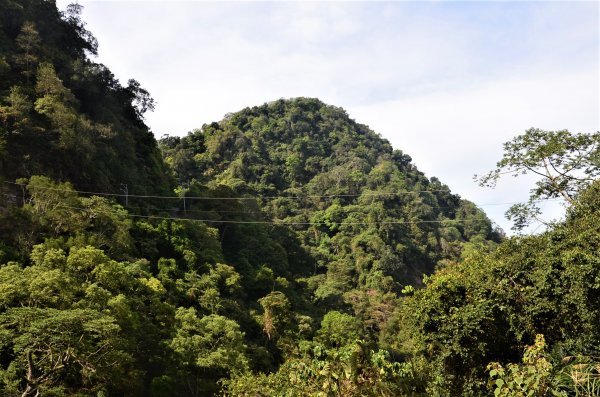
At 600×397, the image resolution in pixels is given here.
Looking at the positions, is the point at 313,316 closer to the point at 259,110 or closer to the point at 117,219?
the point at 117,219

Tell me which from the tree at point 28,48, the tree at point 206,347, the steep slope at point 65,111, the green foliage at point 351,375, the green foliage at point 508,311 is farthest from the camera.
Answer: the tree at point 28,48

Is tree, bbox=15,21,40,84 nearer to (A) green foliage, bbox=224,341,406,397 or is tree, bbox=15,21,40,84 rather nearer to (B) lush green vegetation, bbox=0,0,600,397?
(B) lush green vegetation, bbox=0,0,600,397

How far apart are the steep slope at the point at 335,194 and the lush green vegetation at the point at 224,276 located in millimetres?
294

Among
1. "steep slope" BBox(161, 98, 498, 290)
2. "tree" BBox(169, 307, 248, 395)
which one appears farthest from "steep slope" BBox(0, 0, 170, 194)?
"tree" BBox(169, 307, 248, 395)

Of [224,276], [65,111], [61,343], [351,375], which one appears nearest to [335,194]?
[224,276]

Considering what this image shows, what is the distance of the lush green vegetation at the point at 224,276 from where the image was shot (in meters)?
10.2

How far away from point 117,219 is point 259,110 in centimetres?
5469

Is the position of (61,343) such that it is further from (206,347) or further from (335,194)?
(335,194)

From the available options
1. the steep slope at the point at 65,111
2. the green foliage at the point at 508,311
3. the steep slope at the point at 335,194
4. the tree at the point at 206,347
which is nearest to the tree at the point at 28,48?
the steep slope at the point at 65,111

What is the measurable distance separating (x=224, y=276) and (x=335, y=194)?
2959 centimetres

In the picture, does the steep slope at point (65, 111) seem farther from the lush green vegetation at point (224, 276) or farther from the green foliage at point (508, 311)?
the green foliage at point (508, 311)

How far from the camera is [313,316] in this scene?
30.7 meters

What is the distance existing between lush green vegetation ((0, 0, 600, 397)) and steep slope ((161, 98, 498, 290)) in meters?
0.29

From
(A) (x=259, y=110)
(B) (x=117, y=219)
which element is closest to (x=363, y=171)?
(A) (x=259, y=110)
